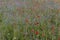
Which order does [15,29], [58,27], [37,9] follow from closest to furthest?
[15,29] < [58,27] < [37,9]

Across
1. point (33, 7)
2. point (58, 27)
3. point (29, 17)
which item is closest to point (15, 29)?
point (29, 17)

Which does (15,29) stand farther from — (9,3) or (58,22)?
(9,3)

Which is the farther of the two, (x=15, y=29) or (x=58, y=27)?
(x=58, y=27)

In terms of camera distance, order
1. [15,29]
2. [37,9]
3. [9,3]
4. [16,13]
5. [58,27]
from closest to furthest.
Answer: [15,29], [58,27], [16,13], [37,9], [9,3]

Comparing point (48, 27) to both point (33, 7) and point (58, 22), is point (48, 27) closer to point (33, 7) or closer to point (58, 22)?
point (58, 22)

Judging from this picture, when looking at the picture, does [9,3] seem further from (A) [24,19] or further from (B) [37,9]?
(A) [24,19]

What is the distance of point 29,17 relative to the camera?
4840 mm

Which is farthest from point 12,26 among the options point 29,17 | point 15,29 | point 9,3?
point 9,3

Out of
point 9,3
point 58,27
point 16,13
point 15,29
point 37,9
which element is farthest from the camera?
point 9,3

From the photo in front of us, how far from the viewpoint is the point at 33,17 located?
4898 mm

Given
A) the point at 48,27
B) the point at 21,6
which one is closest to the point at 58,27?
the point at 48,27

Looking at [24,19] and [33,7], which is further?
[33,7]

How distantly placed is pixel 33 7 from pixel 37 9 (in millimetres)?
170

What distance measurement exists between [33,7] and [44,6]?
1.20 feet
